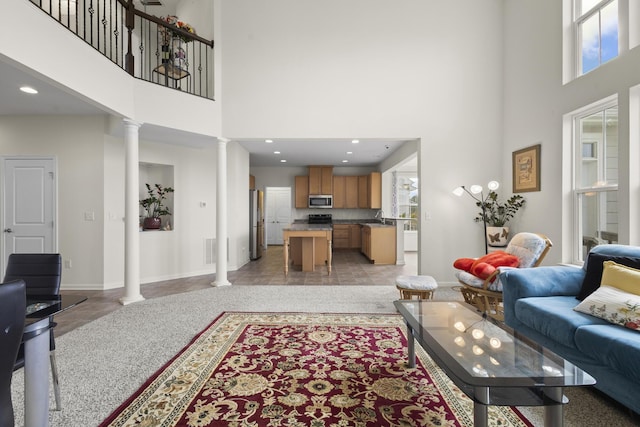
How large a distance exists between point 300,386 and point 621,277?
2357 mm

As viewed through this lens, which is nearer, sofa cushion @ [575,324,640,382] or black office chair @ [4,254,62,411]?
sofa cushion @ [575,324,640,382]

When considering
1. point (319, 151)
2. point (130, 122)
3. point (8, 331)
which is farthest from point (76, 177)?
point (8, 331)

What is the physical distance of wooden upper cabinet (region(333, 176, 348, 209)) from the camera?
9.27 metres

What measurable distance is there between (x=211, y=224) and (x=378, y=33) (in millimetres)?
4521

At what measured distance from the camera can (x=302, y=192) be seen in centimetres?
Result: 934

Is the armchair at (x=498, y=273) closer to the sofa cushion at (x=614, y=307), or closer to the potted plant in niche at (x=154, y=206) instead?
the sofa cushion at (x=614, y=307)

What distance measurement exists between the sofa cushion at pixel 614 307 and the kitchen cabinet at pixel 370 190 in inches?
265

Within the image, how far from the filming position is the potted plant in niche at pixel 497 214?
4.37 m

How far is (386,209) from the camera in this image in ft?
29.2

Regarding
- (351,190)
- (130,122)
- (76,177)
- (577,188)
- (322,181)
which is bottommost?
(577,188)

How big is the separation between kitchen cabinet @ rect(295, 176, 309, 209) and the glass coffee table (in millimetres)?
7330

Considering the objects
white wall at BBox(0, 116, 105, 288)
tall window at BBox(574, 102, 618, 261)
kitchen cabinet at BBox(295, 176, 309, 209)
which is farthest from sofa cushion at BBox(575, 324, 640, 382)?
kitchen cabinet at BBox(295, 176, 309, 209)

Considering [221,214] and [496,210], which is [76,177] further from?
[496,210]

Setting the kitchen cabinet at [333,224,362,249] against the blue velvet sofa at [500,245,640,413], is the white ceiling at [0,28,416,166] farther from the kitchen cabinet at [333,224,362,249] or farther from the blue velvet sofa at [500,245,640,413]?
the blue velvet sofa at [500,245,640,413]
